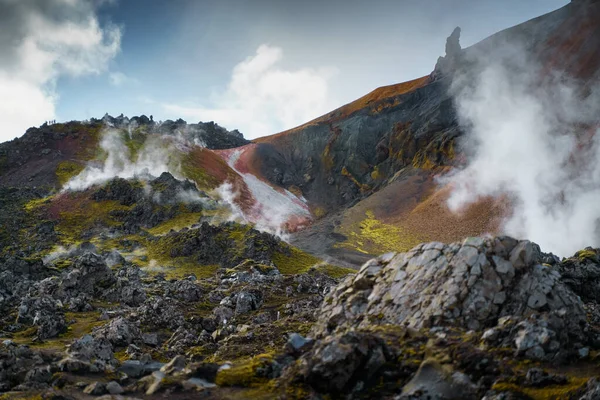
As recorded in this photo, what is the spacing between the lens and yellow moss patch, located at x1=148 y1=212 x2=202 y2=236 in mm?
109781

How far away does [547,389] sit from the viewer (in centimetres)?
1441

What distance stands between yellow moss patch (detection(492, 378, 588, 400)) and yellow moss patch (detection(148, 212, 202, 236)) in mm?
101903

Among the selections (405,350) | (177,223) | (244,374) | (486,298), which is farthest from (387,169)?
(244,374)

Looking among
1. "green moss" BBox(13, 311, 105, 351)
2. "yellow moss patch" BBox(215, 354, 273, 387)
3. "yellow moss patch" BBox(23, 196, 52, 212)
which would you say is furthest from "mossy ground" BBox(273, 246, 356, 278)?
"yellow moss patch" BBox(23, 196, 52, 212)

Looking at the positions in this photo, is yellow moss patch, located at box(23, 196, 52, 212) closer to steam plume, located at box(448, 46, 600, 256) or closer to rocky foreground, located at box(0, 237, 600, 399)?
rocky foreground, located at box(0, 237, 600, 399)

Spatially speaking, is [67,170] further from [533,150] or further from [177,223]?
[533,150]

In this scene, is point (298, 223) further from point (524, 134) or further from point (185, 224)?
point (524, 134)

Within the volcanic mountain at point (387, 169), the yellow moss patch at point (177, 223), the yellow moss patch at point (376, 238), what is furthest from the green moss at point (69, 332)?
the yellow moss patch at point (376, 238)

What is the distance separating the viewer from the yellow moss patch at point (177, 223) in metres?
110

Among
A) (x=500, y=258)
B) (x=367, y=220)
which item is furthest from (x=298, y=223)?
(x=500, y=258)

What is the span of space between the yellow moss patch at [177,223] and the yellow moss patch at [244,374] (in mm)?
95060

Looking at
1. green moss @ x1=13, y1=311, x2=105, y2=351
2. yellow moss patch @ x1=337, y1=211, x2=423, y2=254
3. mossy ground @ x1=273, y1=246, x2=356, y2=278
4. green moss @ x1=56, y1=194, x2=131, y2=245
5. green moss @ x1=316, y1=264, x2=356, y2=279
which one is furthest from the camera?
yellow moss patch @ x1=337, y1=211, x2=423, y2=254

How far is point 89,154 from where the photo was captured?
166750 mm

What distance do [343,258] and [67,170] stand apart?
11171 cm
